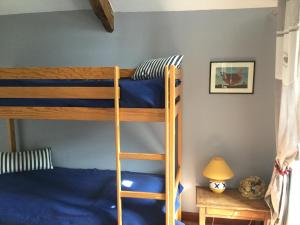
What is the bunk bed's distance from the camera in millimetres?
1853

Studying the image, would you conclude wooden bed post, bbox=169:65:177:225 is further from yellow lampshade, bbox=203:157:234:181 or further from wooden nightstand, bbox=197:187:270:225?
yellow lampshade, bbox=203:157:234:181

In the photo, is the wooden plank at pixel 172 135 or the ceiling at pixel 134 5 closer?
the wooden plank at pixel 172 135

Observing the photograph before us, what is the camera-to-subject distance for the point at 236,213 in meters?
2.39

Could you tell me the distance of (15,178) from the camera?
2.76 m

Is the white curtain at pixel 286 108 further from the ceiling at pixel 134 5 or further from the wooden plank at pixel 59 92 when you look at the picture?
the wooden plank at pixel 59 92

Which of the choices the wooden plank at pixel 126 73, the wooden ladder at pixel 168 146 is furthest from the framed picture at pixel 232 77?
the wooden ladder at pixel 168 146

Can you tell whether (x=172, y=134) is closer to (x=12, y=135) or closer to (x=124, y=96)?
(x=124, y=96)

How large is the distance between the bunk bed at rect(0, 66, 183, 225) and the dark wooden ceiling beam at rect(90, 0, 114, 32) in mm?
810

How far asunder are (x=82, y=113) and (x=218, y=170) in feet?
4.55

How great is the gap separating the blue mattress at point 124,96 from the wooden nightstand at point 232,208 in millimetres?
1135

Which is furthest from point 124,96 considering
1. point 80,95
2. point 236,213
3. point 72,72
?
point 236,213

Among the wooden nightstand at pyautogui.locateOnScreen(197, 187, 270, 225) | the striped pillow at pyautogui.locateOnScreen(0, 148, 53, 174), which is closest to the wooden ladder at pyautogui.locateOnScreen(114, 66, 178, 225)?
the wooden nightstand at pyautogui.locateOnScreen(197, 187, 270, 225)

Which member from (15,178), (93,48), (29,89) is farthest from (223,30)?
(15,178)

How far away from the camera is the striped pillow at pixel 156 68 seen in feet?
7.16
